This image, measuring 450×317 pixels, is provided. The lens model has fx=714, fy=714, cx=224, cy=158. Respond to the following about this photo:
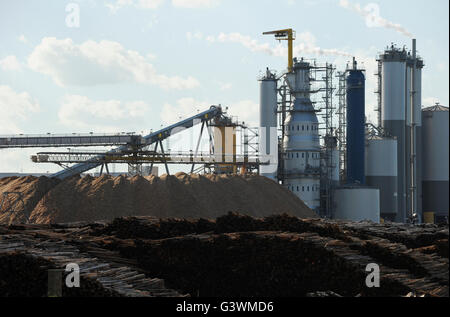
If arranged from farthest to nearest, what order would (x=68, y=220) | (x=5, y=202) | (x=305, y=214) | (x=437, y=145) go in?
(x=437, y=145) → (x=305, y=214) → (x=5, y=202) → (x=68, y=220)

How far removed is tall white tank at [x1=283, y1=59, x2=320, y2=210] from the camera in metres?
64.9

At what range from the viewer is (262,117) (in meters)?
66.6

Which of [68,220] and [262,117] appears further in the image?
[262,117]

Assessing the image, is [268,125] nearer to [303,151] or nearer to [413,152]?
[303,151]

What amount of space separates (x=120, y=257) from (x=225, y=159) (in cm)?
4630

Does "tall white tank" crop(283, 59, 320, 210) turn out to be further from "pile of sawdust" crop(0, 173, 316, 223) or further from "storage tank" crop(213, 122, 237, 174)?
"pile of sawdust" crop(0, 173, 316, 223)

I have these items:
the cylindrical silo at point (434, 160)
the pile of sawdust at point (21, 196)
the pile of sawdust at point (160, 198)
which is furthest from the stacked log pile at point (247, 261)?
the cylindrical silo at point (434, 160)

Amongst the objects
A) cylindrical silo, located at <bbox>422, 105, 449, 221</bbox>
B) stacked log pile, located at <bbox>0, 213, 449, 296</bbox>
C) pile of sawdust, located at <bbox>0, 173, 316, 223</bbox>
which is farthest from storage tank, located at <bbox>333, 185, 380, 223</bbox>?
stacked log pile, located at <bbox>0, 213, 449, 296</bbox>

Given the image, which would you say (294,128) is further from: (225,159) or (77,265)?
(77,265)

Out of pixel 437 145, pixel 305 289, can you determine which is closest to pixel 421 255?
pixel 305 289

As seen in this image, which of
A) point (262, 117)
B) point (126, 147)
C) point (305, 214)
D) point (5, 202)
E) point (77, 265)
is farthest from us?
point (262, 117)

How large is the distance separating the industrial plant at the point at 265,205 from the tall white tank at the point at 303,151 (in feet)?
0.30

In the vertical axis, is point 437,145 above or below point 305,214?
above

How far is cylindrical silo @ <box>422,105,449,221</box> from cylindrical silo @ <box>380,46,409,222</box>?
9.77 ft
